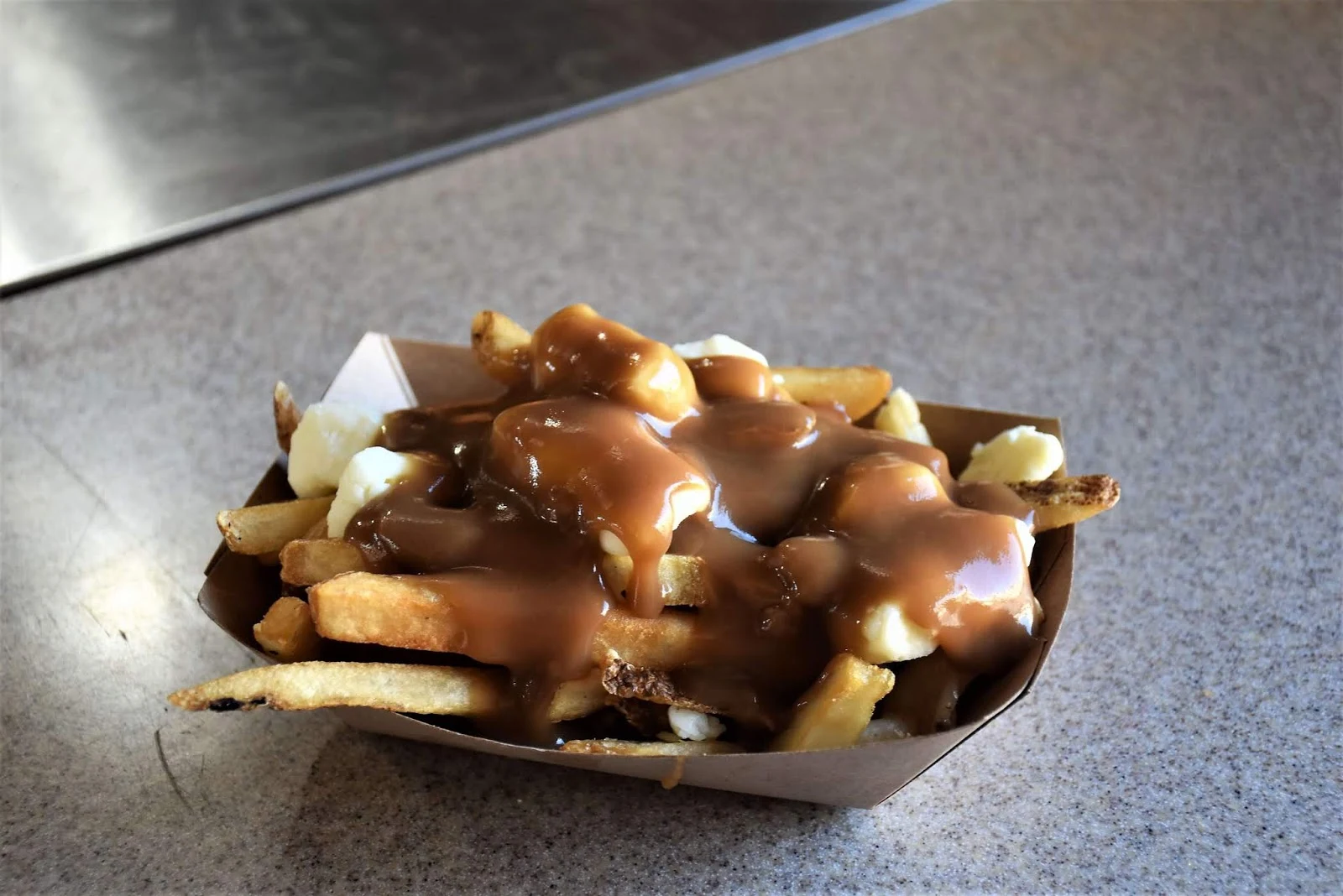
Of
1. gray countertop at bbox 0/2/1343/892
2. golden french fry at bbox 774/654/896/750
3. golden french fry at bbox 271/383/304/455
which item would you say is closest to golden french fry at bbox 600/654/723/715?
golden french fry at bbox 774/654/896/750

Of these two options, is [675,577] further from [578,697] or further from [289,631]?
[289,631]

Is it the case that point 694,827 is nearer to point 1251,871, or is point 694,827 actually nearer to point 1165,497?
point 1251,871

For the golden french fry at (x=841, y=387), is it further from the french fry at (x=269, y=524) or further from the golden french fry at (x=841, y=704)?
the french fry at (x=269, y=524)

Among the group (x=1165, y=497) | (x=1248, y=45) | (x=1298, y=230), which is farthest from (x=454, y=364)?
(x=1248, y=45)

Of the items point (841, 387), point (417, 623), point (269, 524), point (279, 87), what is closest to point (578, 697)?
point (417, 623)

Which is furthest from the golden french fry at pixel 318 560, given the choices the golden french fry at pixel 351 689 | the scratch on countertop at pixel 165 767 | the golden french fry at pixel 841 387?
the golden french fry at pixel 841 387

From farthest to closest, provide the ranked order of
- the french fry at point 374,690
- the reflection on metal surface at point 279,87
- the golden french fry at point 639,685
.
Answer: the reflection on metal surface at point 279,87 → the golden french fry at point 639,685 → the french fry at point 374,690

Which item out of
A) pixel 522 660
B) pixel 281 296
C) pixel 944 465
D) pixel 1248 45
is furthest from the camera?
pixel 1248 45
